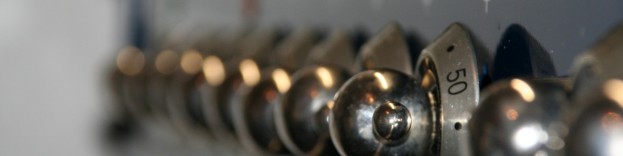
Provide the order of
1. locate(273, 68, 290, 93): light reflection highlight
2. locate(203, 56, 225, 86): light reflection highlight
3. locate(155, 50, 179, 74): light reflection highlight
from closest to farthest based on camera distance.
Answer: locate(273, 68, 290, 93): light reflection highlight < locate(203, 56, 225, 86): light reflection highlight < locate(155, 50, 179, 74): light reflection highlight

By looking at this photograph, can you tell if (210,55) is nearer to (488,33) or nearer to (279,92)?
(279,92)

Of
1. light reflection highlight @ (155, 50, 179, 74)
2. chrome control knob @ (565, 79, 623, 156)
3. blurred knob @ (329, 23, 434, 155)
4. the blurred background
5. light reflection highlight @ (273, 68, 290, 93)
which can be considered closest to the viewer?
chrome control knob @ (565, 79, 623, 156)

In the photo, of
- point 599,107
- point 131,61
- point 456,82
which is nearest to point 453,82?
point 456,82

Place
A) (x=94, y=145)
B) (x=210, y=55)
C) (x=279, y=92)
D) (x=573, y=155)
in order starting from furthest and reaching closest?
(x=94, y=145)
(x=210, y=55)
(x=279, y=92)
(x=573, y=155)

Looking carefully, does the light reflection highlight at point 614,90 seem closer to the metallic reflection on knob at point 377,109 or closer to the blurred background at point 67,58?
the metallic reflection on knob at point 377,109

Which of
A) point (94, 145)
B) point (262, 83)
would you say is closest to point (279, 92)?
point (262, 83)

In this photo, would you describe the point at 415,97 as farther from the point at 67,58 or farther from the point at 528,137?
the point at 67,58

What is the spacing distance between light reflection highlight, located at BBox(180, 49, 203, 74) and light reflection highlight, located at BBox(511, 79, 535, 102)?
1.18ft

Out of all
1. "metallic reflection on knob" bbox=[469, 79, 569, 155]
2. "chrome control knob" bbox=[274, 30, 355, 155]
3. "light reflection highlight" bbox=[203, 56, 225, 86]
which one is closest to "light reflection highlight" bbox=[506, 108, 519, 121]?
"metallic reflection on knob" bbox=[469, 79, 569, 155]

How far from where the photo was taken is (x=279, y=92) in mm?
413

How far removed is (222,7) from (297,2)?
0.47ft

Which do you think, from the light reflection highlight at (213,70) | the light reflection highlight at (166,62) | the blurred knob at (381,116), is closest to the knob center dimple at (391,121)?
the blurred knob at (381,116)

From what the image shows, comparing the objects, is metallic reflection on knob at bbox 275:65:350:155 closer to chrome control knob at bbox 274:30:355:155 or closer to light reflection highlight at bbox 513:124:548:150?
chrome control knob at bbox 274:30:355:155

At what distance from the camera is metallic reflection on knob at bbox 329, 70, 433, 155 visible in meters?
0.29
